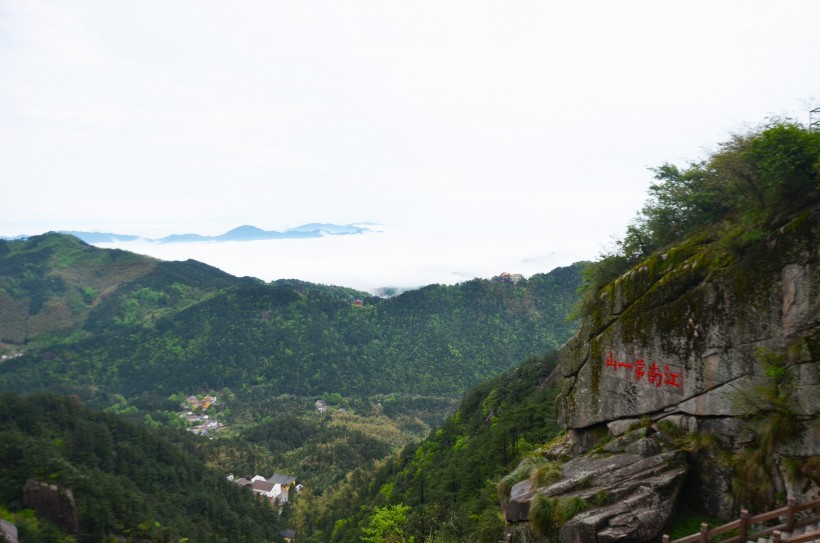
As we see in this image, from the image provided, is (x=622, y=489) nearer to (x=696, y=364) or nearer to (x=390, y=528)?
(x=696, y=364)

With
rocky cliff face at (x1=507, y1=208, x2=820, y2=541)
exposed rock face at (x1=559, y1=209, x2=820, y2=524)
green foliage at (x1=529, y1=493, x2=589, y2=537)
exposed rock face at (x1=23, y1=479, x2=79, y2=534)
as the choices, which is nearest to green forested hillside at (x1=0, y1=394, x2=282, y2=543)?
exposed rock face at (x1=23, y1=479, x2=79, y2=534)

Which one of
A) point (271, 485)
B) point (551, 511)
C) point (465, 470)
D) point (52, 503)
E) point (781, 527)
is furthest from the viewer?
point (271, 485)

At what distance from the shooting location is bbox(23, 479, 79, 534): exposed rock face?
43.3 m

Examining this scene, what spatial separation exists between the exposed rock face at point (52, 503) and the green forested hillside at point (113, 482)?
0.71 m

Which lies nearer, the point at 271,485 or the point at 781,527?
the point at 781,527

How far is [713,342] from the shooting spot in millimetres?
12945

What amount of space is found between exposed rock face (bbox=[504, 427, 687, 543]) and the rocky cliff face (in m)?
0.11

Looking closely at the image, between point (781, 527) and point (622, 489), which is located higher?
point (781, 527)

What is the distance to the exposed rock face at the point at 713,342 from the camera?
11.1 meters

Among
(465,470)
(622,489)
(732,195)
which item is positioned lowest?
(465,470)

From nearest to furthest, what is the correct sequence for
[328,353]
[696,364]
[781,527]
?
[781,527] < [696,364] < [328,353]

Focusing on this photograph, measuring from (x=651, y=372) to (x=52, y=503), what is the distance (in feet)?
186

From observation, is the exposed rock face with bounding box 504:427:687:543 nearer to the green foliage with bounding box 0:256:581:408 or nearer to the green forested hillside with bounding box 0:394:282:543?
the green forested hillside with bounding box 0:394:282:543

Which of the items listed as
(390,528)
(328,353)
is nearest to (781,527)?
(390,528)
